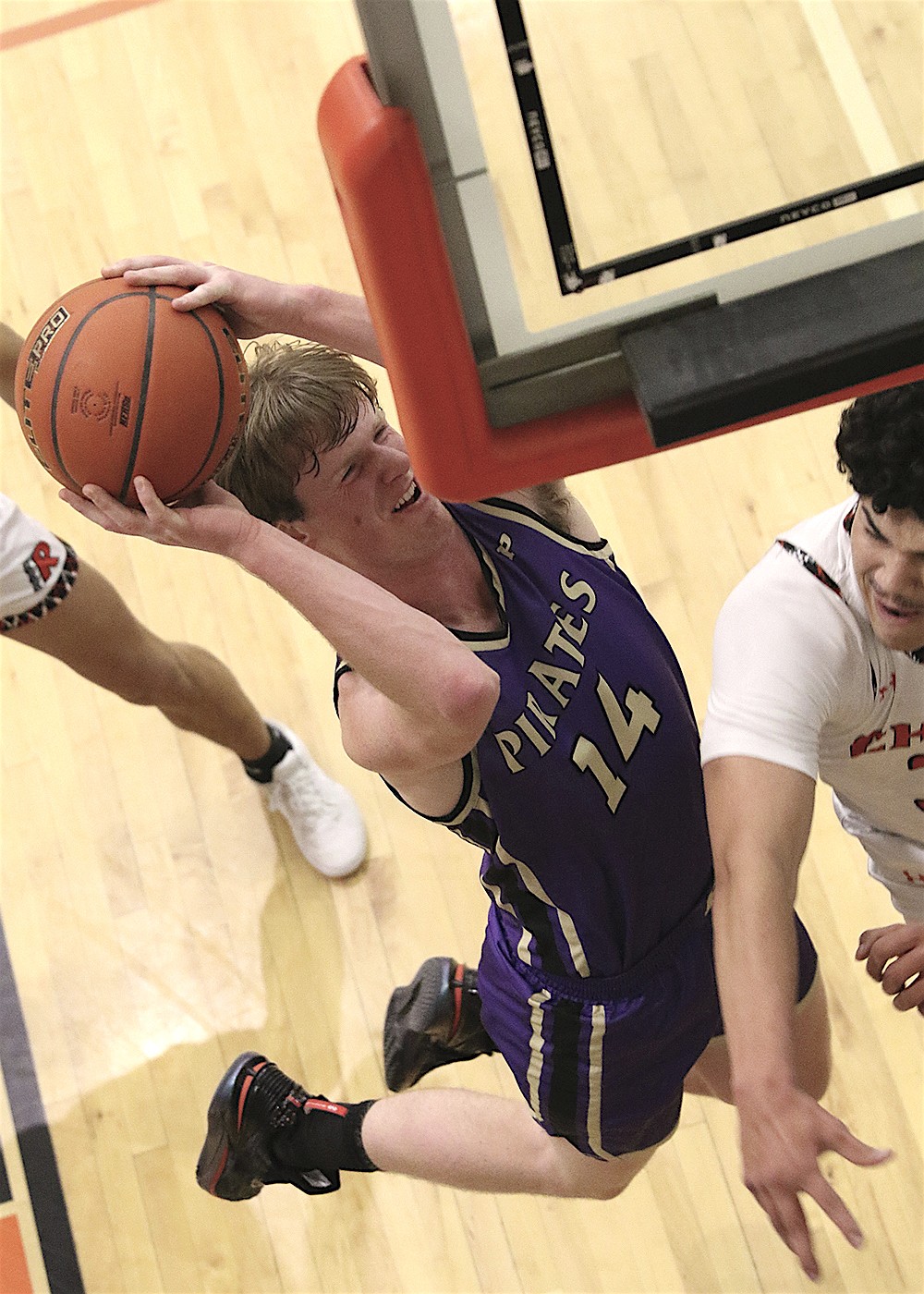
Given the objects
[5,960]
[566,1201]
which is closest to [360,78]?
[566,1201]

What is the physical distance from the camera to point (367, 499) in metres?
1.83

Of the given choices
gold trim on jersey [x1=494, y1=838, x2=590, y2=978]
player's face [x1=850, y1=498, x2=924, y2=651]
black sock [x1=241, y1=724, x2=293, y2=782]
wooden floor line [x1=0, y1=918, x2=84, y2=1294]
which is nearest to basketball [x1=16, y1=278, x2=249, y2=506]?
gold trim on jersey [x1=494, y1=838, x2=590, y2=978]

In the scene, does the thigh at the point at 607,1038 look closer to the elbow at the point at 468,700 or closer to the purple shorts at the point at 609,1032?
the purple shorts at the point at 609,1032

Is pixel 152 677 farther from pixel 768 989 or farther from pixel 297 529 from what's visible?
pixel 768 989

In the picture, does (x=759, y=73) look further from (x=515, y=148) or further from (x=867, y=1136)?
(x=867, y=1136)

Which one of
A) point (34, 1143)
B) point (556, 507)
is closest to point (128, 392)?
point (556, 507)

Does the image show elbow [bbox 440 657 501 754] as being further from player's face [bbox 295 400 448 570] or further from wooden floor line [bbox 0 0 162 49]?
wooden floor line [bbox 0 0 162 49]

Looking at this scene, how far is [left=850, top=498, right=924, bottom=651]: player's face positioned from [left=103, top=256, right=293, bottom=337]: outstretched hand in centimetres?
79

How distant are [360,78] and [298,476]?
73 centimetres

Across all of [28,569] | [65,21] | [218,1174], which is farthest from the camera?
[65,21]

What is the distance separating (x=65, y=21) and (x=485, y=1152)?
A: 3.42m

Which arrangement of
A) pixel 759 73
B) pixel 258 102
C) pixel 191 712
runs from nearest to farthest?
pixel 759 73, pixel 191 712, pixel 258 102

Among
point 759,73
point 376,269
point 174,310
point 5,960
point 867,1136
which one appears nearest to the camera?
point 376,269

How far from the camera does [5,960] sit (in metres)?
3.02
